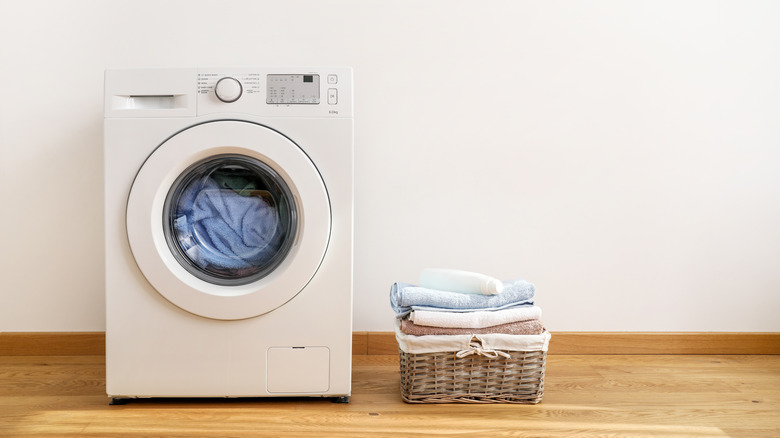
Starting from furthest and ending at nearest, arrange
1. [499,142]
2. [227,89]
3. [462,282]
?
[499,142]
[462,282]
[227,89]

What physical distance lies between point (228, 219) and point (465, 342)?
62cm

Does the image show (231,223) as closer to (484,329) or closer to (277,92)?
(277,92)

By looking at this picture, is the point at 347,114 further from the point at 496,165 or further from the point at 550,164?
the point at 550,164

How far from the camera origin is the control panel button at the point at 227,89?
1.37 m

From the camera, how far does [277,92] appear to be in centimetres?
139

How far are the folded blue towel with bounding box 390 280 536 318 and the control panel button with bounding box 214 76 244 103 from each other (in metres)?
0.59

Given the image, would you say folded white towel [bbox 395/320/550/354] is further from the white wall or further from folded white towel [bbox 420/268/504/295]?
the white wall

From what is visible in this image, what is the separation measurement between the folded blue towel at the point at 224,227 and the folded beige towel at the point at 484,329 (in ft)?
1.22

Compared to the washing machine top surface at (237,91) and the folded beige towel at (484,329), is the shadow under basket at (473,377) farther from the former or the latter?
the washing machine top surface at (237,91)

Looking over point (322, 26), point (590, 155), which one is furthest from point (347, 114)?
point (590, 155)

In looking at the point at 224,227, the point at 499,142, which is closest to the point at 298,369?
the point at 224,227

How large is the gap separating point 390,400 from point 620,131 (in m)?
1.10

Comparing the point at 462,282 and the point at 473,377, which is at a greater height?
the point at 462,282

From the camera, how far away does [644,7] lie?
74.6 inches
